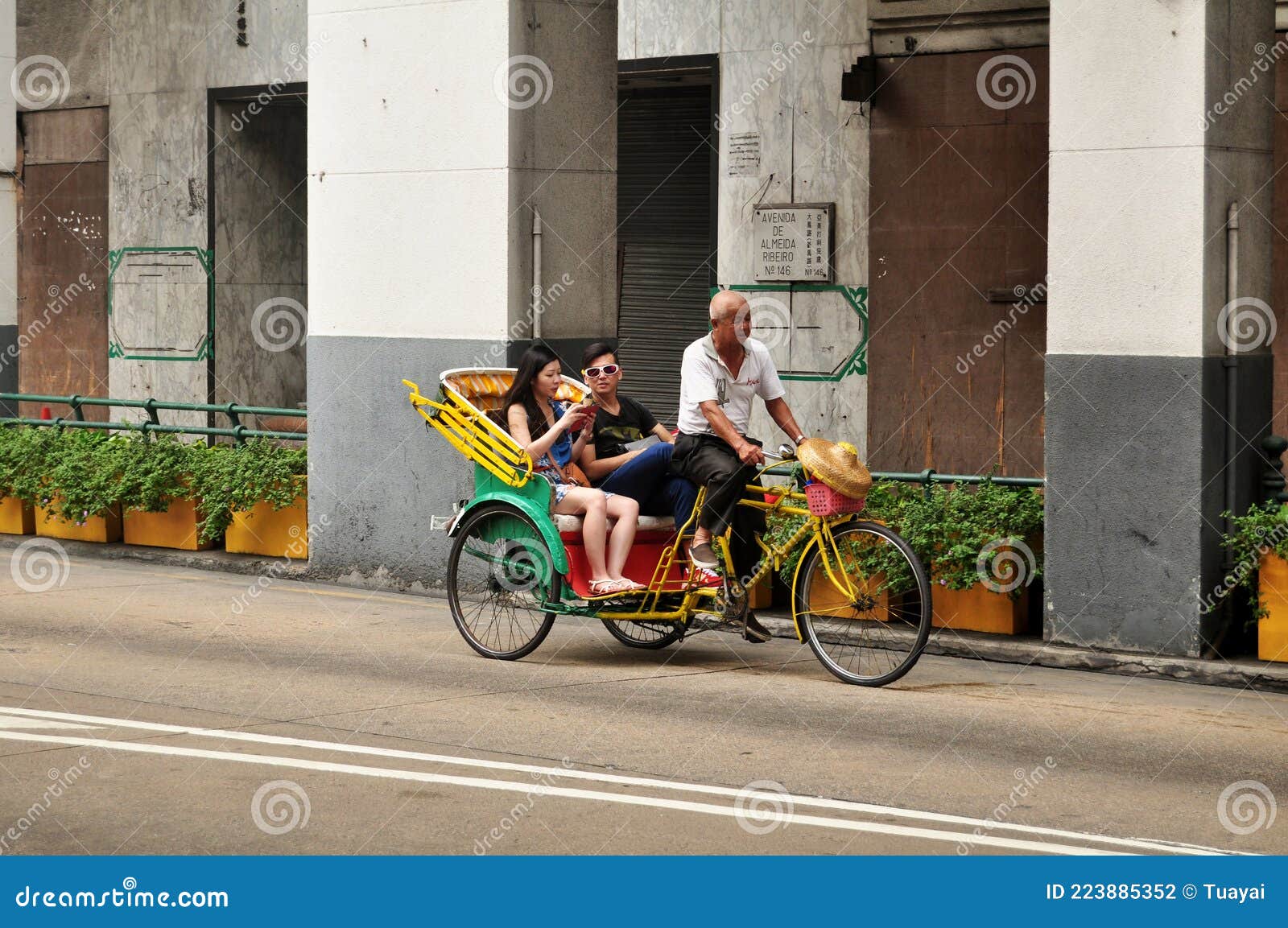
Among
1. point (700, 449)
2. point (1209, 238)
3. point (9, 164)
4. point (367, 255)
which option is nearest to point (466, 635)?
point (700, 449)

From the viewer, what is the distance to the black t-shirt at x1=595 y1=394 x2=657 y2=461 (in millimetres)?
10727

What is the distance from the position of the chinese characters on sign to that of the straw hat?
686cm

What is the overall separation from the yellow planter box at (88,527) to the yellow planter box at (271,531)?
1352mm

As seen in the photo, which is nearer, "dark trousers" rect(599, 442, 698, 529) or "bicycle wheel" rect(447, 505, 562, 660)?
"dark trousers" rect(599, 442, 698, 529)

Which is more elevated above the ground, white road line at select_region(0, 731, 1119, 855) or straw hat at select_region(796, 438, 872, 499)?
straw hat at select_region(796, 438, 872, 499)

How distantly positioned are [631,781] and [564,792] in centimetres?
35

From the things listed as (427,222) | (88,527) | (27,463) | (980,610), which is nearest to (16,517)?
(27,463)

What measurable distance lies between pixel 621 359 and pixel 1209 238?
906cm

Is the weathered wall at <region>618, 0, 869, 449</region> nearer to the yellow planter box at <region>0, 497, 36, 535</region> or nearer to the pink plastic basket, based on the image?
the yellow planter box at <region>0, 497, 36, 535</region>

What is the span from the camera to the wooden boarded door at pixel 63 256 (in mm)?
21156

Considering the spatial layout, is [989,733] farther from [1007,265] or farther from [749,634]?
[1007,265]

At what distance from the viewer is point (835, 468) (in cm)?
940

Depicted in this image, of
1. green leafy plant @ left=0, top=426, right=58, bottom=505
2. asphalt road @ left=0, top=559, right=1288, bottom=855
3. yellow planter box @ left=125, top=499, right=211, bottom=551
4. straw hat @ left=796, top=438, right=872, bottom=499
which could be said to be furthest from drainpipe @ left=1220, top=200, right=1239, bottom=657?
green leafy plant @ left=0, top=426, right=58, bottom=505

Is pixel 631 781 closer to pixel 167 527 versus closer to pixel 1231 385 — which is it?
pixel 1231 385
